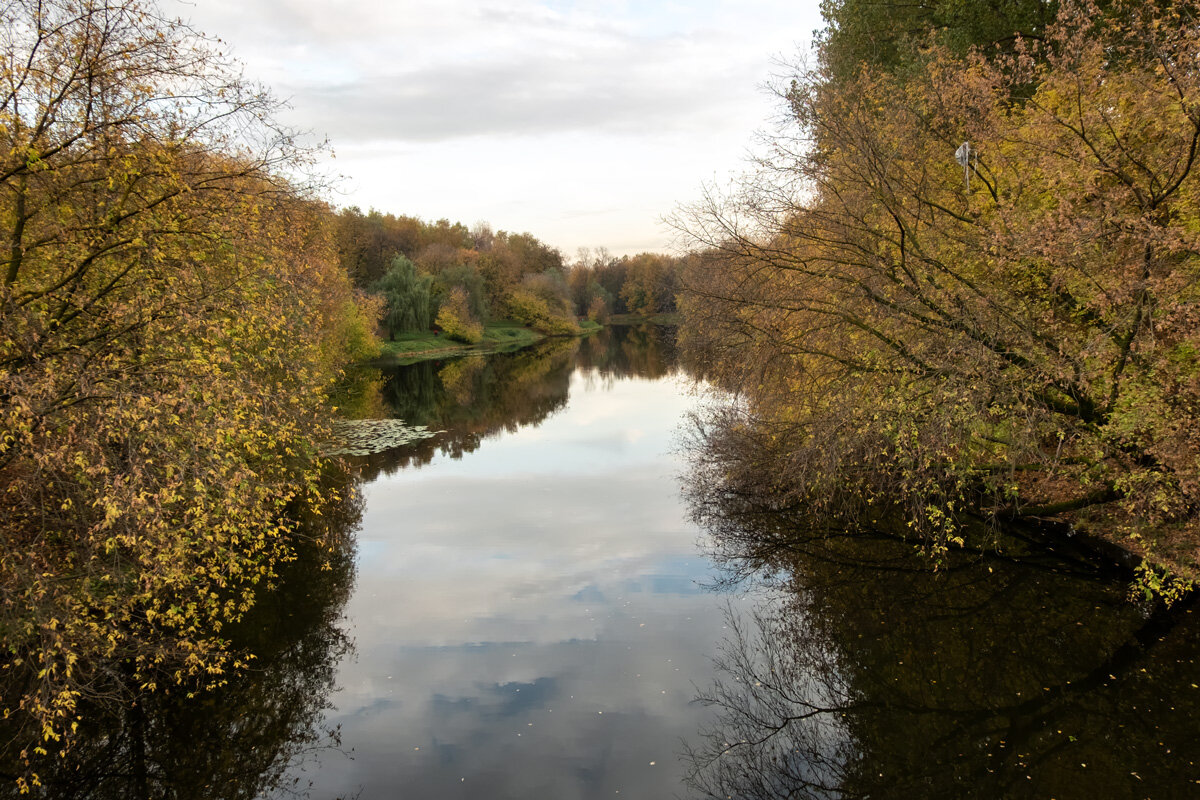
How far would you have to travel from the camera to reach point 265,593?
513 inches

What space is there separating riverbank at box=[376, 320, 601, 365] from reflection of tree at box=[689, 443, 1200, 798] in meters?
48.4

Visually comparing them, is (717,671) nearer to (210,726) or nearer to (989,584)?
(989,584)

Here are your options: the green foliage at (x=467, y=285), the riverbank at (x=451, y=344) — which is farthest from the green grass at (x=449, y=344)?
the green foliage at (x=467, y=285)

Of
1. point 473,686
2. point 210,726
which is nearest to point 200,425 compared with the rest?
point 210,726

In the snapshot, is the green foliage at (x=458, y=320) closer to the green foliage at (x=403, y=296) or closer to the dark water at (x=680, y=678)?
the green foliage at (x=403, y=296)

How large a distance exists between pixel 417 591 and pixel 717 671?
5888 millimetres

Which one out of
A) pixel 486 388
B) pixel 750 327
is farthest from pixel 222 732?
pixel 486 388

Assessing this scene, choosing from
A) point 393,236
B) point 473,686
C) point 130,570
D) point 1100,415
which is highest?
point 393,236

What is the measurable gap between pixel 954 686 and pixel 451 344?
6337 cm

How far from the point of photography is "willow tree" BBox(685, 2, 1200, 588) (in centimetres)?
1010

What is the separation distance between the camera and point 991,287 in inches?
500

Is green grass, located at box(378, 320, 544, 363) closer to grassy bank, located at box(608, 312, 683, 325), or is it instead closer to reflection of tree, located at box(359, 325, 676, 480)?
reflection of tree, located at box(359, 325, 676, 480)

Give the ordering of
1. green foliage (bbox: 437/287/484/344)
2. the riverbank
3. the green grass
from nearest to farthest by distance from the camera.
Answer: the riverbank, the green grass, green foliage (bbox: 437/287/484/344)

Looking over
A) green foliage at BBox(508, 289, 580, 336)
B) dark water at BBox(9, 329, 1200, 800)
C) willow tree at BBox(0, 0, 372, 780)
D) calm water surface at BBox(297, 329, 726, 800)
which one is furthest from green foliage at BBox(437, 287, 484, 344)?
willow tree at BBox(0, 0, 372, 780)
